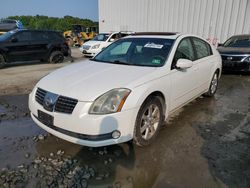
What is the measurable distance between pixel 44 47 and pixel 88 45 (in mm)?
3106

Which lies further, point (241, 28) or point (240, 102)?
point (241, 28)

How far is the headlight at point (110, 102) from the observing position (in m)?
2.54

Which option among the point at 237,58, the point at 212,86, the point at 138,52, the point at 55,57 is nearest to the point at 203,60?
the point at 212,86

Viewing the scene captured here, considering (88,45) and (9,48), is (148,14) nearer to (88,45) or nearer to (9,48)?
(88,45)

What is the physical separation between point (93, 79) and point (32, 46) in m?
7.68

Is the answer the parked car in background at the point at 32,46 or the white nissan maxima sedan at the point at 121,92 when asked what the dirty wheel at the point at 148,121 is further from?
the parked car in background at the point at 32,46

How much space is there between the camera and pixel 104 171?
2.56m

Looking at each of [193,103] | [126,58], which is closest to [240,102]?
[193,103]

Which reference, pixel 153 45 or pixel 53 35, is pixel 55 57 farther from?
pixel 153 45

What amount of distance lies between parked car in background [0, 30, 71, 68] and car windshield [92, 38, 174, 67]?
633 cm

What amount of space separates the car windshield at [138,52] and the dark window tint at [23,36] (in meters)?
6.46

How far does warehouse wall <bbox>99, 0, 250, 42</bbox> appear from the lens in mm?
11438

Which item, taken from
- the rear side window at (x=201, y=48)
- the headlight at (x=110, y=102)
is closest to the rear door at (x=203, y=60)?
the rear side window at (x=201, y=48)

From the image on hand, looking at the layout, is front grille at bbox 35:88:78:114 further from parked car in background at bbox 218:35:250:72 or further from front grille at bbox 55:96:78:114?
parked car in background at bbox 218:35:250:72
